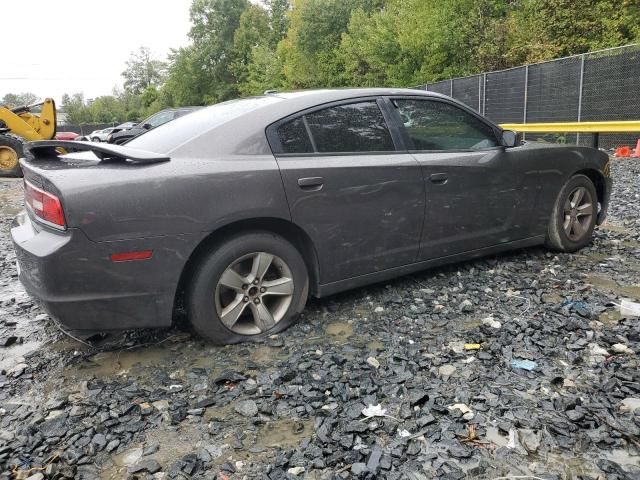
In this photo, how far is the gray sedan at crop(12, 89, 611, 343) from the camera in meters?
2.83

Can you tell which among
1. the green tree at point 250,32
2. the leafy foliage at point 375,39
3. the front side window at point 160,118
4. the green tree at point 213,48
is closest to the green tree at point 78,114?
the leafy foliage at point 375,39

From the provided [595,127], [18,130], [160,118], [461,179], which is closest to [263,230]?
[461,179]

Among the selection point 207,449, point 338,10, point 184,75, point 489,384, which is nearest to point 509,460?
point 489,384

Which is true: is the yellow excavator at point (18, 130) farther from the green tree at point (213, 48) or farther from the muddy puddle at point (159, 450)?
the green tree at point (213, 48)

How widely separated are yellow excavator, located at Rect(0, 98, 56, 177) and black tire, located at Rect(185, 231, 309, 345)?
13162 millimetres

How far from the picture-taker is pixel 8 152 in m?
14.5

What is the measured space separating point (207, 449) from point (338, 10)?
36506mm

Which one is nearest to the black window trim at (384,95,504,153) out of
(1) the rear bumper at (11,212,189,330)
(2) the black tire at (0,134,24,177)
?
(1) the rear bumper at (11,212,189,330)

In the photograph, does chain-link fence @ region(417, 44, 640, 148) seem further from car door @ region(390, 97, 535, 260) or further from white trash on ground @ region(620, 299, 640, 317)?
white trash on ground @ region(620, 299, 640, 317)

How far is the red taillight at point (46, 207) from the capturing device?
109 inches

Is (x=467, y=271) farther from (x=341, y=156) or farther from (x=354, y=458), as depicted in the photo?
(x=354, y=458)

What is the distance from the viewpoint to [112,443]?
237 centimetres

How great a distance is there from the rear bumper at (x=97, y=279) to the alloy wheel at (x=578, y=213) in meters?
3.62

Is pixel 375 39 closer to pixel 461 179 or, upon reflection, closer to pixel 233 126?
pixel 461 179
